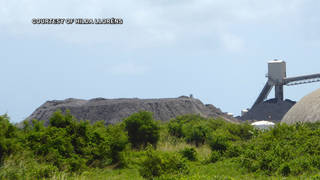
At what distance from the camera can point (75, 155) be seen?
18.3 metres

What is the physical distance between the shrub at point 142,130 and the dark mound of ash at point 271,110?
170ft

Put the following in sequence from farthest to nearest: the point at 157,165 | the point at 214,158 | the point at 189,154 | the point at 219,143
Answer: the point at 219,143
the point at 189,154
the point at 214,158
the point at 157,165

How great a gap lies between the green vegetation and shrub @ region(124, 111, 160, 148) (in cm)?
258

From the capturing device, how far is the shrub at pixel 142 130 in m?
26.4

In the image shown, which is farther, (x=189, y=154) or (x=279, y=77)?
(x=279, y=77)

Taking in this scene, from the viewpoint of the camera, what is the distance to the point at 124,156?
69.0ft

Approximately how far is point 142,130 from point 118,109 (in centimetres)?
4199

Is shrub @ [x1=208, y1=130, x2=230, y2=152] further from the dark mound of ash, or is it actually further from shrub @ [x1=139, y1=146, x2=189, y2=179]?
the dark mound of ash

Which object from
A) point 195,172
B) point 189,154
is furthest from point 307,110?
point 195,172

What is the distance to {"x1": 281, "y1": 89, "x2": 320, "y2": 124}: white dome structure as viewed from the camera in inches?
1073

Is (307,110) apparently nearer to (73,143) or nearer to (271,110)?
(73,143)

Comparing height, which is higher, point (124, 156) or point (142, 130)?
point (142, 130)

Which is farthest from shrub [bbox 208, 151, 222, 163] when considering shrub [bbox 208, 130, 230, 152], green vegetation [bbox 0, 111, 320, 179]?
shrub [bbox 208, 130, 230, 152]

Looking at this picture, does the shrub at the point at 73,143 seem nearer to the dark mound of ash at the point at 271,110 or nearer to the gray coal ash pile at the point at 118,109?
the gray coal ash pile at the point at 118,109
